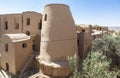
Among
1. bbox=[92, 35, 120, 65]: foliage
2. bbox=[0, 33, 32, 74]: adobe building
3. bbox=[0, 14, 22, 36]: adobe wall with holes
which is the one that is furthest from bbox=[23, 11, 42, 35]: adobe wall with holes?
bbox=[92, 35, 120, 65]: foliage

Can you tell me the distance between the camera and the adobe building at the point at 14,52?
66.6 feet

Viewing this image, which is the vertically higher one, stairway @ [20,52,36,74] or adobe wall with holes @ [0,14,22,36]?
adobe wall with holes @ [0,14,22,36]

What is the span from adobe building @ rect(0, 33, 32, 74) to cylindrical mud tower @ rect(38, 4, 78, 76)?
3.34 metres

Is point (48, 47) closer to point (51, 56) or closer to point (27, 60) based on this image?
point (51, 56)

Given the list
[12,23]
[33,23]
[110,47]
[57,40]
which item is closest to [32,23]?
[33,23]

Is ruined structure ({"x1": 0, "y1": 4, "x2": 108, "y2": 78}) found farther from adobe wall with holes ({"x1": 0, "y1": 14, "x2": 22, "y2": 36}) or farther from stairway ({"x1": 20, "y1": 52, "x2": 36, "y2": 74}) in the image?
adobe wall with holes ({"x1": 0, "y1": 14, "x2": 22, "y2": 36})

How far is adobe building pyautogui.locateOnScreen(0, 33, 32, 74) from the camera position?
66.6 ft

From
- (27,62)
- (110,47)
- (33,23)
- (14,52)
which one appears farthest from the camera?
(33,23)

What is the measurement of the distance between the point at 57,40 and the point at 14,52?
226 inches

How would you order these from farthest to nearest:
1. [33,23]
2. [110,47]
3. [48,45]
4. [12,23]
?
[12,23] → [33,23] → [110,47] → [48,45]

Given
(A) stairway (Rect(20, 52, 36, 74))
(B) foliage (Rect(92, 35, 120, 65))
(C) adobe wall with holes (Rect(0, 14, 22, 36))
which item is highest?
(C) adobe wall with holes (Rect(0, 14, 22, 36))

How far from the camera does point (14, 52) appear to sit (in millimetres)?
20078

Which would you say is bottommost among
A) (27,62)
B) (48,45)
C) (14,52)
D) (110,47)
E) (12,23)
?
(27,62)

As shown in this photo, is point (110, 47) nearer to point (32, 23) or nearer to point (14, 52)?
point (32, 23)
